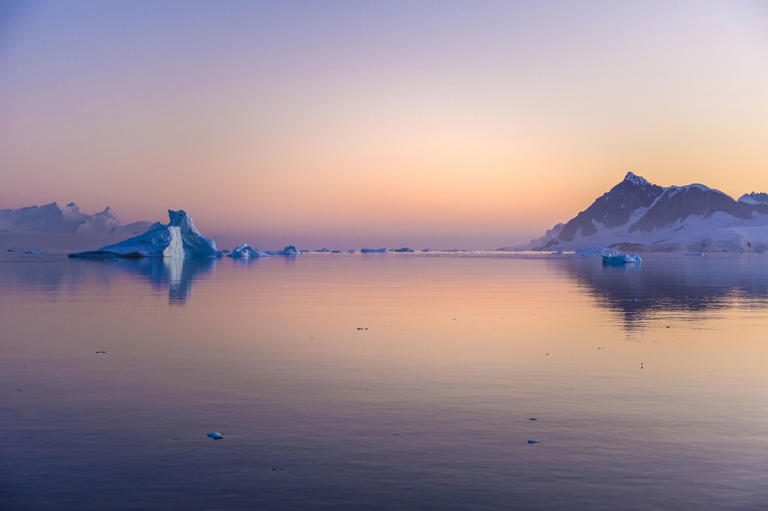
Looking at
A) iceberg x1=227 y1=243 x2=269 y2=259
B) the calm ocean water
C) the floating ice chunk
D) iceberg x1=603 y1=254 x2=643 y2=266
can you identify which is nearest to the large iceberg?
the floating ice chunk

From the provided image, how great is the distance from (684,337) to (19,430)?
869 inches

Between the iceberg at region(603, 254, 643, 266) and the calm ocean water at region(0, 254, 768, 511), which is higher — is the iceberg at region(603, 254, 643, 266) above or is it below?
above

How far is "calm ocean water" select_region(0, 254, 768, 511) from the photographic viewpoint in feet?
34.0

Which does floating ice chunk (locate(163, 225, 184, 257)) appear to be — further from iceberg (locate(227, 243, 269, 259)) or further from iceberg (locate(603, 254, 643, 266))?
iceberg (locate(603, 254, 643, 266))

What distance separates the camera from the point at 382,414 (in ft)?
48.2

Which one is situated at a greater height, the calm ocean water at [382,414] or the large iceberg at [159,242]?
the large iceberg at [159,242]

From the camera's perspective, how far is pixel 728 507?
388 inches

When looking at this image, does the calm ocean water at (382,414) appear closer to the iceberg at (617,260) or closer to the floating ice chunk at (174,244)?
the iceberg at (617,260)

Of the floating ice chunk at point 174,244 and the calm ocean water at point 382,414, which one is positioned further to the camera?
the floating ice chunk at point 174,244

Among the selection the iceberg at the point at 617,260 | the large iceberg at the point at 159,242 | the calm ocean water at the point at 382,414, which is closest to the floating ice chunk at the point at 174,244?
the large iceberg at the point at 159,242

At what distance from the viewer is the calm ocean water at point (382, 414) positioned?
408 inches

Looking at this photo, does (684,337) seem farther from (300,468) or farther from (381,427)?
(300,468)

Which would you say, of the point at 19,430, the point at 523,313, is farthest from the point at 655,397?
the point at 523,313

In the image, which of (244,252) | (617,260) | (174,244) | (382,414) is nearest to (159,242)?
(174,244)
